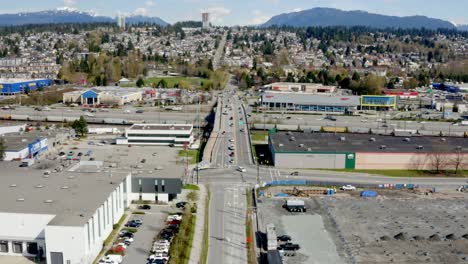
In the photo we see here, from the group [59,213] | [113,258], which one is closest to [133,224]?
[113,258]

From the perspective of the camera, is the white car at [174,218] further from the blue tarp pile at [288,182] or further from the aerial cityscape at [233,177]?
the blue tarp pile at [288,182]

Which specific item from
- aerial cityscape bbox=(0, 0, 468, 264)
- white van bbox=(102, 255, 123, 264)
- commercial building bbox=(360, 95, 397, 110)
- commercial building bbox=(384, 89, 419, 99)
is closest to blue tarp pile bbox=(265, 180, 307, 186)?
aerial cityscape bbox=(0, 0, 468, 264)

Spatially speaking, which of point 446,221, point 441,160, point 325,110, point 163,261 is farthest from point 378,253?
point 325,110

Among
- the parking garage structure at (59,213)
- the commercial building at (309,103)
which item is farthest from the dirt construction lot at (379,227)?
the commercial building at (309,103)

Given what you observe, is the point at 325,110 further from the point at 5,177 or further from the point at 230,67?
the point at 230,67

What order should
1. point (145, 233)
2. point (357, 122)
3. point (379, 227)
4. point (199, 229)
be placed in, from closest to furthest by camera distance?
point (145, 233) → point (199, 229) → point (379, 227) → point (357, 122)

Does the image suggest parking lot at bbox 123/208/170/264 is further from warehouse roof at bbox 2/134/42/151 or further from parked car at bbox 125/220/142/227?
warehouse roof at bbox 2/134/42/151

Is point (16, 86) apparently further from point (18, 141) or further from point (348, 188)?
point (348, 188)
